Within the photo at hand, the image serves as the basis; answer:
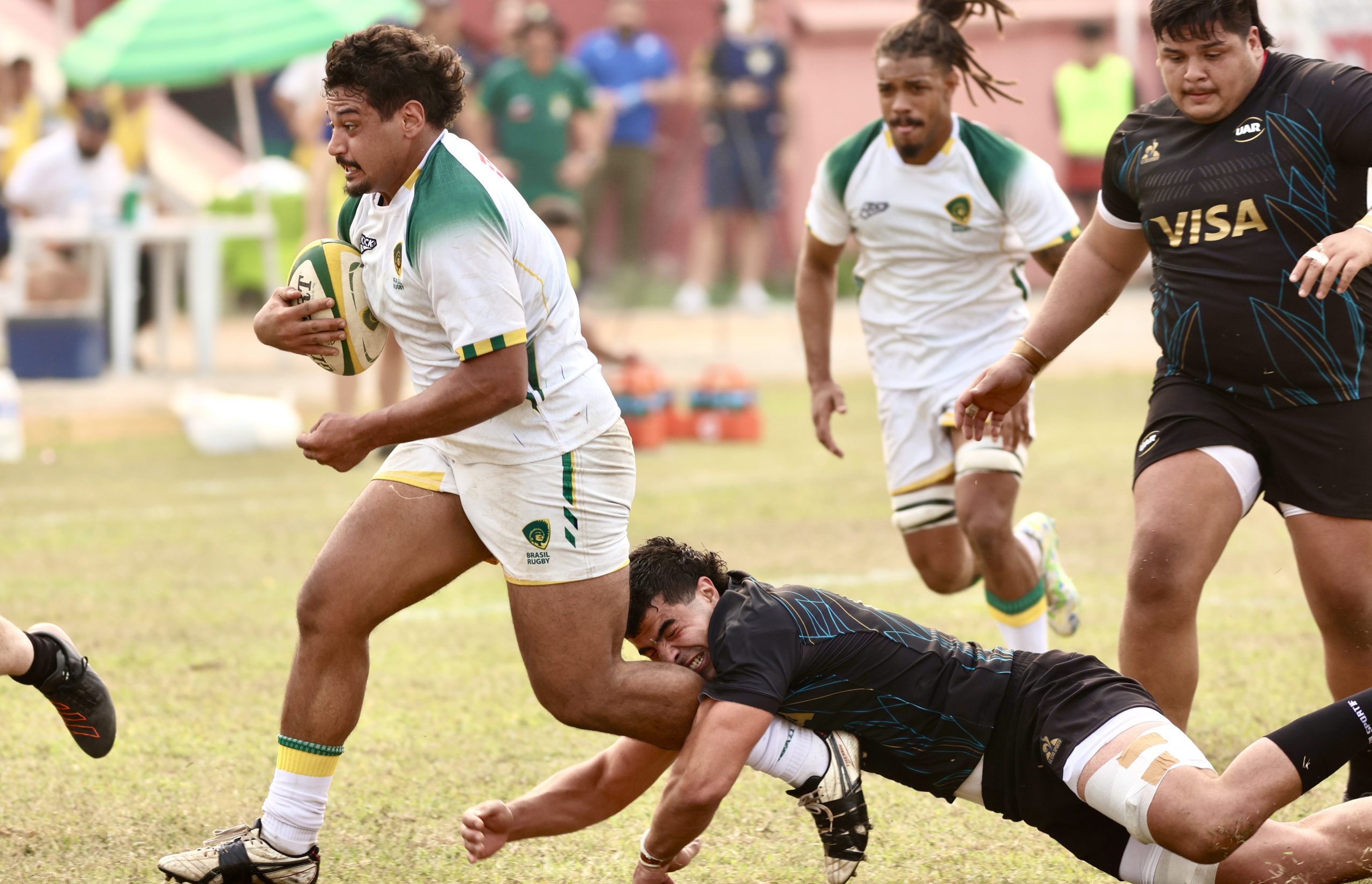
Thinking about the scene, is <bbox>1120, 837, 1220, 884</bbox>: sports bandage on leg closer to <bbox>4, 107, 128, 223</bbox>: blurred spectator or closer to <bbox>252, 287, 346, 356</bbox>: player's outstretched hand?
<bbox>252, 287, 346, 356</bbox>: player's outstretched hand

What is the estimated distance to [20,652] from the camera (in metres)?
4.70

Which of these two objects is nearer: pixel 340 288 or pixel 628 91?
pixel 340 288

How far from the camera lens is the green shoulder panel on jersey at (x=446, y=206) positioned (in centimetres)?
404

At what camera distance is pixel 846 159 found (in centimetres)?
639

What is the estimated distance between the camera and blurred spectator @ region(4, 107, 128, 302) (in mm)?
14359

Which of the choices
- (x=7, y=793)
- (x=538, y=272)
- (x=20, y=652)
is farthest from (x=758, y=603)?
(x=7, y=793)

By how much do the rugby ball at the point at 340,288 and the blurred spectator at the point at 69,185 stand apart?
10.7 m

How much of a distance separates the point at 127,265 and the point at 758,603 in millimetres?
11180

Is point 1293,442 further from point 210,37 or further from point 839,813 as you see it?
point 210,37

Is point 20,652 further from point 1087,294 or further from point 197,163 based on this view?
Answer: point 197,163

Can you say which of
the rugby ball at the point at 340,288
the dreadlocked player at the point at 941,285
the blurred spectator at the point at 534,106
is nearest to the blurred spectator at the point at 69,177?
the blurred spectator at the point at 534,106

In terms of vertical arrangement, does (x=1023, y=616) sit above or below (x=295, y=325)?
below

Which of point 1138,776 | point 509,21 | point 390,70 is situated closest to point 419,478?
point 390,70

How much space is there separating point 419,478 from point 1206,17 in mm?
2365
